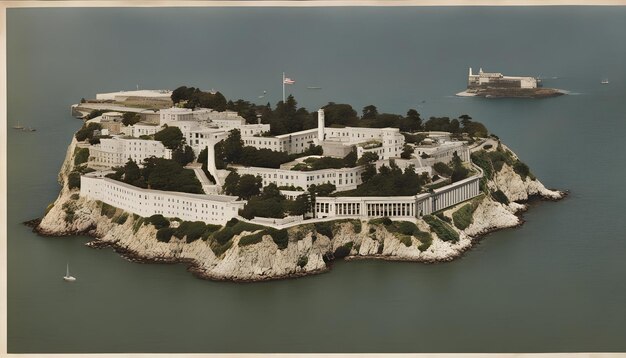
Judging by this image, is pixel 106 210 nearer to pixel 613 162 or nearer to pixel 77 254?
pixel 77 254

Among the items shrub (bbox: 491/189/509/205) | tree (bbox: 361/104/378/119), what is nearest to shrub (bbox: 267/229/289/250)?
shrub (bbox: 491/189/509/205)

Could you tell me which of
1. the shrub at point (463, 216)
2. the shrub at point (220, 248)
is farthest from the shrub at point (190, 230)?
the shrub at point (463, 216)

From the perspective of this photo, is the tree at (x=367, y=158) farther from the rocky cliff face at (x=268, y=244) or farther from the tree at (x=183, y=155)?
the tree at (x=183, y=155)

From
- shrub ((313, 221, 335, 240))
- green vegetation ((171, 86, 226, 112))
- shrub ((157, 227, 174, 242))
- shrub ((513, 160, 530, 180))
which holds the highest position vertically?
green vegetation ((171, 86, 226, 112))

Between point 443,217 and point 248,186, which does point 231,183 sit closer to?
point 248,186

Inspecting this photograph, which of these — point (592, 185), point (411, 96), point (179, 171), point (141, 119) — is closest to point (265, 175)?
point (179, 171)

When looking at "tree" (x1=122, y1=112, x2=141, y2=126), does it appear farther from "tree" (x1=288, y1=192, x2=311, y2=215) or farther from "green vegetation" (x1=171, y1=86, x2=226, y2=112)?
"tree" (x1=288, y1=192, x2=311, y2=215)
